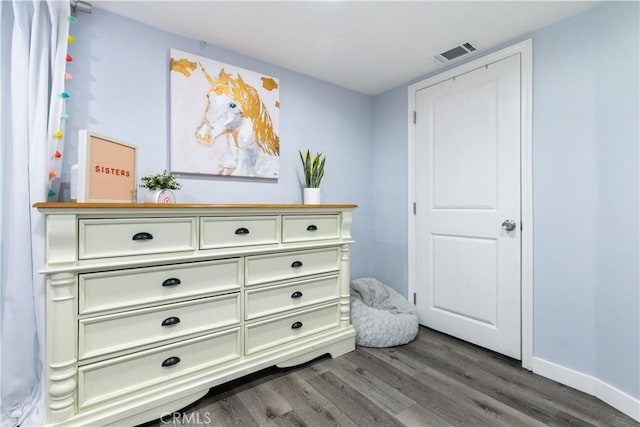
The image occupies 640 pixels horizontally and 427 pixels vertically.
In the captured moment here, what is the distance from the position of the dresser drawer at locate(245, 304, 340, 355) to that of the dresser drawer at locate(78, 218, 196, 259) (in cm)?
65

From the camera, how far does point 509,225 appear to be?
2041 mm

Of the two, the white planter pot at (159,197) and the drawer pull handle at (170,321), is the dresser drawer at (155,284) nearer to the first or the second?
the drawer pull handle at (170,321)

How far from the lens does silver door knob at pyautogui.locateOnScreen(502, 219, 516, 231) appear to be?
203cm

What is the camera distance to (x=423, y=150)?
2.61m

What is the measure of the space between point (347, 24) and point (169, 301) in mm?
1923

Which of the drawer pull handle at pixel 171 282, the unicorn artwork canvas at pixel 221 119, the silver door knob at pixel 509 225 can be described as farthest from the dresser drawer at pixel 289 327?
the silver door knob at pixel 509 225

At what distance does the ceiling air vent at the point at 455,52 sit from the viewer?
2.11 meters

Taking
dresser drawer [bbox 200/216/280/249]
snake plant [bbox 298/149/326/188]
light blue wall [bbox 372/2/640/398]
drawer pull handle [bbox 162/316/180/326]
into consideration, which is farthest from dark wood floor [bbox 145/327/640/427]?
snake plant [bbox 298/149/326/188]

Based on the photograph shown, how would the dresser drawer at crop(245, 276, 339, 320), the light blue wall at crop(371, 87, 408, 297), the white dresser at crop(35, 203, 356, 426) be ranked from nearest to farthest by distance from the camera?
the white dresser at crop(35, 203, 356, 426)
the dresser drawer at crop(245, 276, 339, 320)
the light blue wall at crop(371, 87, 408, 297)

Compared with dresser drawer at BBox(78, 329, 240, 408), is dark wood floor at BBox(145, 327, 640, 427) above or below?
below

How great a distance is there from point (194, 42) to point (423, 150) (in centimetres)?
197

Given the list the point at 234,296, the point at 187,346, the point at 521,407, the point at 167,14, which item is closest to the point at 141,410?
the point at 187,346

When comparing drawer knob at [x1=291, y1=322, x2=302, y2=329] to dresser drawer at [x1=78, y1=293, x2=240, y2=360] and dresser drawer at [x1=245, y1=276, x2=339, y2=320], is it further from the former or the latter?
dresser drawer at [x1=78, y1=293, x2=240, y2=360]

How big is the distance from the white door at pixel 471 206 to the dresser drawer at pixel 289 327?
3.29ft
